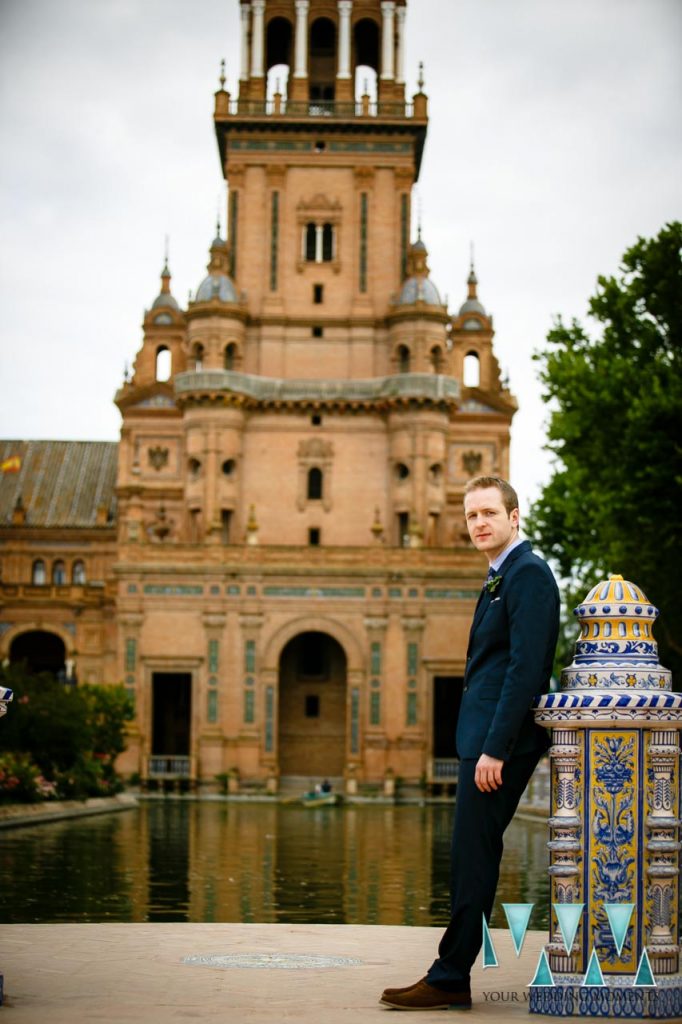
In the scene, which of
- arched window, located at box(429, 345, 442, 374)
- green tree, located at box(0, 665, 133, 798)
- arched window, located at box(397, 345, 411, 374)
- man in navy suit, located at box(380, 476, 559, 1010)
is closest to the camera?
man in navy suit, located at box(380, 476, 559, 1010)

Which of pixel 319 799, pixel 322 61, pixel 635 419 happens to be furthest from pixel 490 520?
pixel 322 61

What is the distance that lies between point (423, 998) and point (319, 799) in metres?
48.0

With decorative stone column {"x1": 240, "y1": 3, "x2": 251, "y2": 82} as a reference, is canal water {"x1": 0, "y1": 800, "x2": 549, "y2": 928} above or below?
below

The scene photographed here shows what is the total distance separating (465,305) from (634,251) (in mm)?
38717

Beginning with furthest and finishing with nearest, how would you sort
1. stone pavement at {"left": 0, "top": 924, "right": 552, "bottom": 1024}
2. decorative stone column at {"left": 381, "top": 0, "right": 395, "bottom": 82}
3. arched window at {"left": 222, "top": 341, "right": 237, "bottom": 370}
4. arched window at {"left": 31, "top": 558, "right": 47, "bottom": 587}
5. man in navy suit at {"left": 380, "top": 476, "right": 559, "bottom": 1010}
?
arched window at {"left": 31, "top": 558, "right": 47, "bottom": 587} → decorative stone column at {"left": 381, "top": 0, "right": 395, "bottom": 82} → arched window at {"left": 222, "top": 341, "right": 237, "bottom": 370} → man in navy suit at {"left": 380, "top": 476, "right": 559, "bottom": 1010} → stone pavement at {"left": 0, "top": 924, "right": 552, "bottom": 1024}

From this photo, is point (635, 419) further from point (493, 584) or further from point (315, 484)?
Result: point (315, 484)

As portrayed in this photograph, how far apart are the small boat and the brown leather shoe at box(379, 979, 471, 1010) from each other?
47.1 meters

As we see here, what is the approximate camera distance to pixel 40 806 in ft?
124

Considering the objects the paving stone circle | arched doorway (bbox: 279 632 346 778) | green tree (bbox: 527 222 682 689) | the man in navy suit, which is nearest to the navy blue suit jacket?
the man in navy suit

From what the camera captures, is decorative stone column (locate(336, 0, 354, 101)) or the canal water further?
decorative stone column (locate(336, 0, 354, 101))

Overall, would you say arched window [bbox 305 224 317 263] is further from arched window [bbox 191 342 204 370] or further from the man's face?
the man's face

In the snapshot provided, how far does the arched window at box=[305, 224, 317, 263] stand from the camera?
69.7 meters

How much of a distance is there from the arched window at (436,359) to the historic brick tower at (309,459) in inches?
3.2

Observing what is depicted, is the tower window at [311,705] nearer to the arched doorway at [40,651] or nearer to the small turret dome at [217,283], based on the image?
the small turret dome at [217,283]
